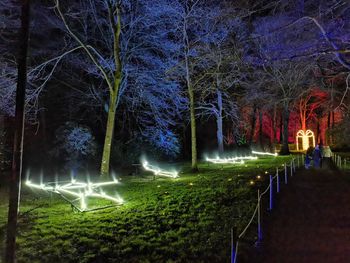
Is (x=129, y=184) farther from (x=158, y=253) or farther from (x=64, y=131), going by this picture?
(x=158, y=253)

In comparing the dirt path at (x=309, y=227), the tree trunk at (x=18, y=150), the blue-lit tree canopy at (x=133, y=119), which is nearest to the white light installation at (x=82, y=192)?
the blue-lit tree canopy at (x=133, y=119)

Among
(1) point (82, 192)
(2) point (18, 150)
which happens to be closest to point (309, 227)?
(2) point (18, 150)

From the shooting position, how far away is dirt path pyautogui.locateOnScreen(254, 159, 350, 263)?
269 inches

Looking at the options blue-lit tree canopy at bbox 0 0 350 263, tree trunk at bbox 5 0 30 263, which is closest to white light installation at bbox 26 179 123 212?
blue-lit tree canopy at bbox 0 0 350 263

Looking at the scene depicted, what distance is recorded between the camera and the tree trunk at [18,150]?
558 centimetres

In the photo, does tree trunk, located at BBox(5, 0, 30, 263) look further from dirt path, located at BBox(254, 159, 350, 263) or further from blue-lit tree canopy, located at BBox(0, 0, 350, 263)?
dirt path, located at BBox(254, 159, 350, 263)

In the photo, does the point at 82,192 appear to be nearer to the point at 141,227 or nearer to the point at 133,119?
the point at 141,227

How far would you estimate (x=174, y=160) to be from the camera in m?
32.5

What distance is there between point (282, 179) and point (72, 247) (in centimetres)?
1213

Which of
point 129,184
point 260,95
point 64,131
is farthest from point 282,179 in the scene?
point 260,95

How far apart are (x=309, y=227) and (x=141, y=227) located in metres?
3.94

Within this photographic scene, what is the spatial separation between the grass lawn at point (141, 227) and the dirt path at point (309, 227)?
0.70 meters

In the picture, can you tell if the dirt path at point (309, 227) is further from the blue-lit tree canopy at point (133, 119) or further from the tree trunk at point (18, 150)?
the tree trunk at point (18, 150)

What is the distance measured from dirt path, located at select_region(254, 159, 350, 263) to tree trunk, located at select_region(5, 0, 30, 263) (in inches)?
166
